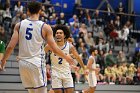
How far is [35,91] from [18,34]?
1.01 m

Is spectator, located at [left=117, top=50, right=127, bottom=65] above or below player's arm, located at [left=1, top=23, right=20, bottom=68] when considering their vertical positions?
below

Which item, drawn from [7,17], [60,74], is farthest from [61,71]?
[7,17]

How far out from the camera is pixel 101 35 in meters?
21.8

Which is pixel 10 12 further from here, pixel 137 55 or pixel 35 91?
pixel 35 91

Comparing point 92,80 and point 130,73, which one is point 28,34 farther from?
point 130,73

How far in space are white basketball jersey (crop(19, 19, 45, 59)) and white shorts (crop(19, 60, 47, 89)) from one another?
6.2 inches

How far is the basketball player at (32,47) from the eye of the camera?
6551 millimetres

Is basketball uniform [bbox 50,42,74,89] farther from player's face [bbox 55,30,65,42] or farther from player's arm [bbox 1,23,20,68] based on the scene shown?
player's arm [bbox 1,23,20,68]

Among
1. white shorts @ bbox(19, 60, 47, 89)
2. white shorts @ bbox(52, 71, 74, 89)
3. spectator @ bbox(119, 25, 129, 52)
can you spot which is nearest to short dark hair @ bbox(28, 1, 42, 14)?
white shorts @ bbox(19, 60, 47, 89)

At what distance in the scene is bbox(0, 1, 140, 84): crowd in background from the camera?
18141mm

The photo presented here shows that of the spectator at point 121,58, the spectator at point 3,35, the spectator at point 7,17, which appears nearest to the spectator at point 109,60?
the spectator at point 121,58

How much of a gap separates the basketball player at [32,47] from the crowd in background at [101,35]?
936 centimetres

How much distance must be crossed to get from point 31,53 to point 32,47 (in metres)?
0.10

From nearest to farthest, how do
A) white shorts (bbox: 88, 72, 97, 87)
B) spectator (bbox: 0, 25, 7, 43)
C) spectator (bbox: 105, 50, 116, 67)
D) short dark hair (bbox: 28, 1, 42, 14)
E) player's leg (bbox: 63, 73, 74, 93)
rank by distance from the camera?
short dark hair (bbox: 28, 1, 42, 14) < player's leg (bbox: 63, 73, 74, 93) < white shorts (bbox: 88, 72, 97, 87) < spectator (bbox: 0, 25, 7, 43) < spectator (bbox: 105, 50, 116, 67)
